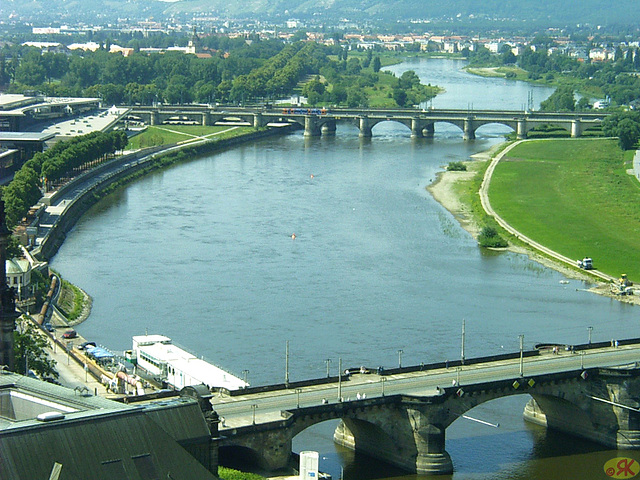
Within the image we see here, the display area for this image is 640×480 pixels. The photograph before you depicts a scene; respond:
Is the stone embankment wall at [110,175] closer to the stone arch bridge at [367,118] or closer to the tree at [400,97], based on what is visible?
the stone arch bridge at [367,118]

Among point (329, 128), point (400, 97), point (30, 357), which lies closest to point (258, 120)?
point (329, 128)

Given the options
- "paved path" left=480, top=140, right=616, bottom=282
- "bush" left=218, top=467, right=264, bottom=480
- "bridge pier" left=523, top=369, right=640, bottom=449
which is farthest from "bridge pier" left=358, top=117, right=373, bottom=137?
"bush" left=218, top=467, right=264, bottom=480

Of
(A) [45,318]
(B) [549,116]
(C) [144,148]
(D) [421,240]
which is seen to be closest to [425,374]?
(A) [45,318]

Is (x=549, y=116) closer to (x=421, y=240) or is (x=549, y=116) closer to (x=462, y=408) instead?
(x=421, y=240)

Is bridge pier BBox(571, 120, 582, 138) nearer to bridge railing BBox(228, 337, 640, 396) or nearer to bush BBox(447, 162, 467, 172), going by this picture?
bush BBox(447, 162, 467, 172)

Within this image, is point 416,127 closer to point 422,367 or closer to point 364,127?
point 364,127

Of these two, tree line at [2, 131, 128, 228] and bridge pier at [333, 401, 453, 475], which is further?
tree line at [2, 131, 128, 228]
